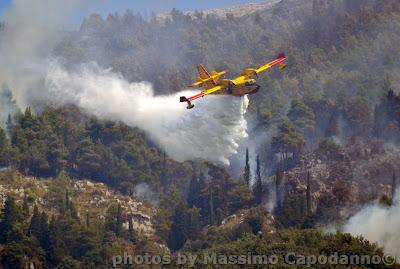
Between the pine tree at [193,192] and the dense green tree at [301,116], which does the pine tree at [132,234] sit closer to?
the pine tree at [193,192]

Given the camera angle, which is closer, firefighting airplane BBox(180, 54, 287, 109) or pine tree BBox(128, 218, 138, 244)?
firefighting airplane BBox(180, 54, 287, 109)

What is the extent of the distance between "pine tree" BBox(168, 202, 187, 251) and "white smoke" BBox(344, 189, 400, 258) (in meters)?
22.1

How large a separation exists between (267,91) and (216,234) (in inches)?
2162

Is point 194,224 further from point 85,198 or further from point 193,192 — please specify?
point 85,198

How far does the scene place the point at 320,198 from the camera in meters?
143

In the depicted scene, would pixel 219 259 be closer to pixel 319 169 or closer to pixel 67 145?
pixel 319 169

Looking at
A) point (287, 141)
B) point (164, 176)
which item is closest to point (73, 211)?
Result: point (164, 176)

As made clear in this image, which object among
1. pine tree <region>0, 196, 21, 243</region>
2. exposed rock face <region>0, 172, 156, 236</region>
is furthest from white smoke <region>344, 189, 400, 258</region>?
pine tree <region>0, 196, 21, 243</region>

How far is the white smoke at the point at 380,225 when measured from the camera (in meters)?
119

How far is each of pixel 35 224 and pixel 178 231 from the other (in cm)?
1821

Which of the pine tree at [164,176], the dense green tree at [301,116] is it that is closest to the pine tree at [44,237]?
the pine tree at [164,176]

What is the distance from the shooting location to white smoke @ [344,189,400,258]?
118625mm

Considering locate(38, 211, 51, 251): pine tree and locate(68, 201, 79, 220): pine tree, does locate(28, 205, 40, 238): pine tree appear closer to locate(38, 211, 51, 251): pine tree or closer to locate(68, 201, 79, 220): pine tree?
locate(38, 211, 51, 251): pine tree

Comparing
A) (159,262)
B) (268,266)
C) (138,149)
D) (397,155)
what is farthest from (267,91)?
(268,266)
